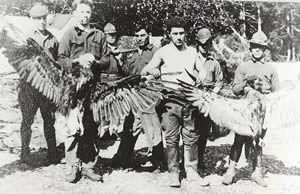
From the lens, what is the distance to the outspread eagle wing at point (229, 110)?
10.7ft

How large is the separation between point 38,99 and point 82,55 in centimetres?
76

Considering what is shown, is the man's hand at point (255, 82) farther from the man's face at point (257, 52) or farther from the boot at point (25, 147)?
the boot at point (25, 147)

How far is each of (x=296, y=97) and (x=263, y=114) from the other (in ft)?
1.02

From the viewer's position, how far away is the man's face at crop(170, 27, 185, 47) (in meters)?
3.26

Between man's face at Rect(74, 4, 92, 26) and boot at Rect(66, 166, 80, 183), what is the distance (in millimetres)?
1280

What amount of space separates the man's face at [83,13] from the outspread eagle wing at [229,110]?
101 cm

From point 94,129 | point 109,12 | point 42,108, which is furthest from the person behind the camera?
point 109,12

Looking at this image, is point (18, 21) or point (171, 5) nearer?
point (18, 21)

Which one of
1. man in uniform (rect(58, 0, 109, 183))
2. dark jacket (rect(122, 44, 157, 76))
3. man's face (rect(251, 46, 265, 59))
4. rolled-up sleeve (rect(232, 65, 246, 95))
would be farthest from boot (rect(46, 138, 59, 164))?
man's face (rect(251, 46, 265, 59))

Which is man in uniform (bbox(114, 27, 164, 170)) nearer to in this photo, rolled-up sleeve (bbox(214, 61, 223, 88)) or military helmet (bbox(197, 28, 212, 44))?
military helmet (bbox(197, 28, 212, 44))

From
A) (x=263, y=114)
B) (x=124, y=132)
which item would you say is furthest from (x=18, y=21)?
(x=263, y=114)

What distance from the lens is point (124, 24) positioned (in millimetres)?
4789

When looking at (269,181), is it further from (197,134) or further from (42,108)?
(42,108)

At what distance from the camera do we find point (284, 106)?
10.8 feet
